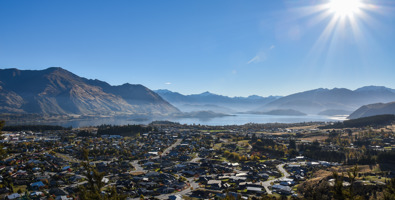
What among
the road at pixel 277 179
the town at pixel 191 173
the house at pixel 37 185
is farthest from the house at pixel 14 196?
the road at pixel 277 179

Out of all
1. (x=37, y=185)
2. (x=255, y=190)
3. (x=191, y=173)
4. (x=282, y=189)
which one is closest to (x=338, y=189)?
(x=255, y=190)

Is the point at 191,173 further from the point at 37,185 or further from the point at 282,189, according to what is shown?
the point at 37,185

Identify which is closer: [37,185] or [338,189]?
[338,189]

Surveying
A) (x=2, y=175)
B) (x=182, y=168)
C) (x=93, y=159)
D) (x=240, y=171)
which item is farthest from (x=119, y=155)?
(x=240, y=171)

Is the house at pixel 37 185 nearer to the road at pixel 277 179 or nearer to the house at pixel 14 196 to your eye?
the house at pixel 14 196

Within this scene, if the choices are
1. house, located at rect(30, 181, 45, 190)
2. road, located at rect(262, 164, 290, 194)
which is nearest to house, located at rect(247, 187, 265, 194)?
road, located at rect(262, 164, 290, 194)

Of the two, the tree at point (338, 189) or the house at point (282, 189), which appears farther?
the house at point (282, 189)

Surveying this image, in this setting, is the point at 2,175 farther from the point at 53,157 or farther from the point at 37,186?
the point at 53,157

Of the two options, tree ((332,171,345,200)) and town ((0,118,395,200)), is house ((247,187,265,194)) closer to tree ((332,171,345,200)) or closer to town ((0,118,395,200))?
town ((0,118,395,200))

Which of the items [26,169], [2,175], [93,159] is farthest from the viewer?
[93,159]

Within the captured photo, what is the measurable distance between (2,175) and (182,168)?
1324 inches

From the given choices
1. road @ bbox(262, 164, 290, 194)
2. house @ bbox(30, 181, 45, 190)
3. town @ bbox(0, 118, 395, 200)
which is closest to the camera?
town @ bbox(0, 118, 395, 200)

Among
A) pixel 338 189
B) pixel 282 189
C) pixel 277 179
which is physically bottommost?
pixel 277 179

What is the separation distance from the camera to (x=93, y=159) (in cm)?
6469
